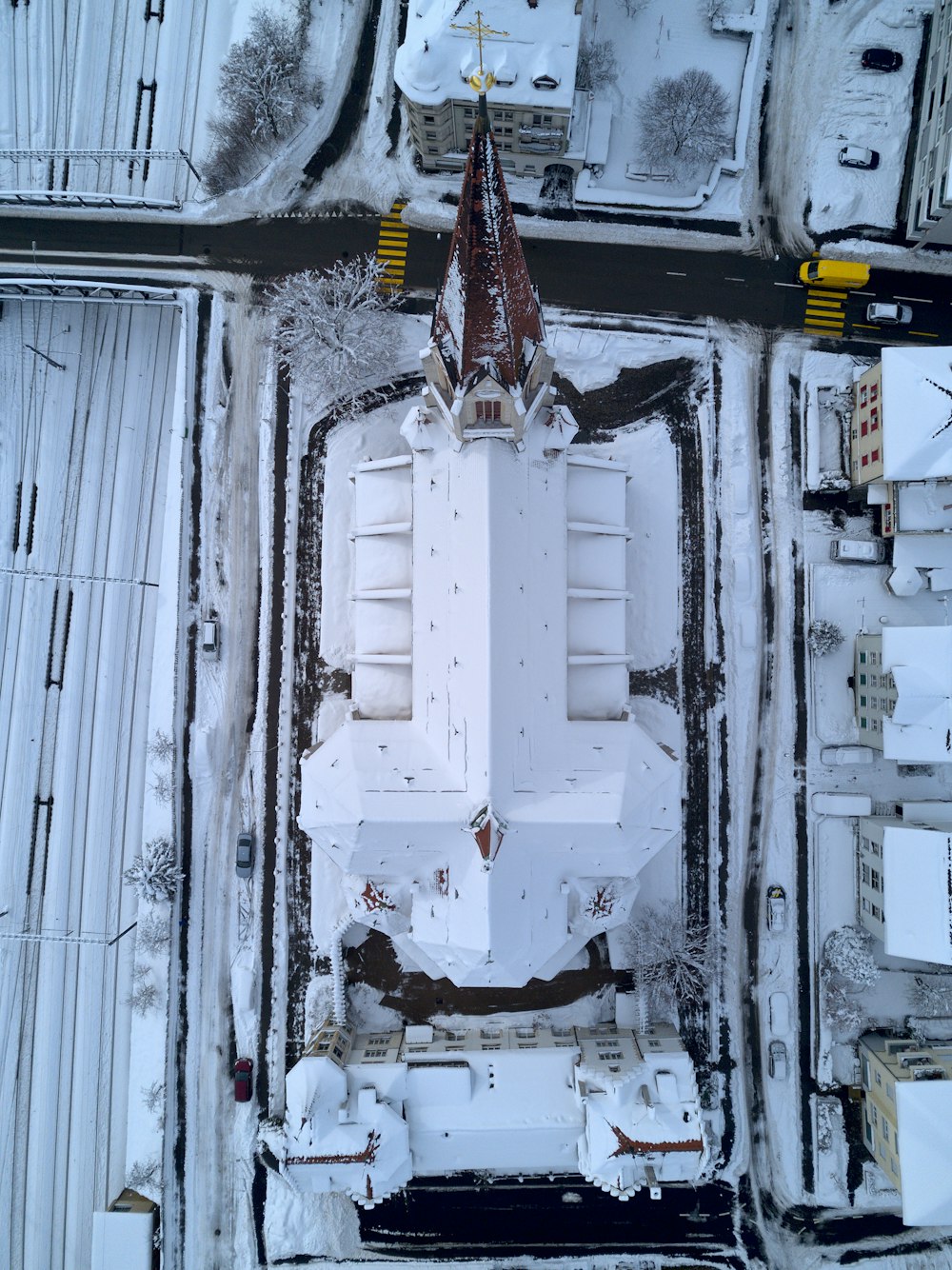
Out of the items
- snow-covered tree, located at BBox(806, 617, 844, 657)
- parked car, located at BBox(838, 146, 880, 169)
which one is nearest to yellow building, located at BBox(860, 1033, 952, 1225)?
snow-covered tree, located at BBox(806, 617, 844, 657)

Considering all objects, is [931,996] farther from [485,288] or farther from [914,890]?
[485,288]

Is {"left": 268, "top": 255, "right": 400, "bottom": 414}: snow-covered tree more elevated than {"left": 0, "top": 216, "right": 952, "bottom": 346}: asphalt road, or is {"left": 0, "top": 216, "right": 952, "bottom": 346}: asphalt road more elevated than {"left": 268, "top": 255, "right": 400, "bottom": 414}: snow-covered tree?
{"left": 0, "top": 216, "right": 952, "bottom": 346}: asphalt road

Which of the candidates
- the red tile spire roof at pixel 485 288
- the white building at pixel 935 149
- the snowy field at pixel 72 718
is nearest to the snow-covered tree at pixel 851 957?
the red tile spire roof at pixel 485 288

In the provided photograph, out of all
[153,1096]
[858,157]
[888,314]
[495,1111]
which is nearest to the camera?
[495,1111]

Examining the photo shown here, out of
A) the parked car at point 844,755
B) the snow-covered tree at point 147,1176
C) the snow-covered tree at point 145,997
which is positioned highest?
the parked car at point 844,755

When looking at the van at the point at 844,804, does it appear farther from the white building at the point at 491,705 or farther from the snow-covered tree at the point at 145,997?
the snow-covered tree at the point at 145,997

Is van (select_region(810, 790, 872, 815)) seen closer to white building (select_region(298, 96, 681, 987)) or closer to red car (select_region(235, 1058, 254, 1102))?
white building (select_region(298, 96, 681, 987))

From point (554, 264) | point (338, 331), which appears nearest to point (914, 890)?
point (554, 264)
